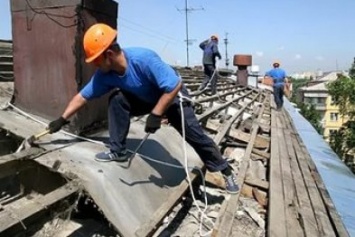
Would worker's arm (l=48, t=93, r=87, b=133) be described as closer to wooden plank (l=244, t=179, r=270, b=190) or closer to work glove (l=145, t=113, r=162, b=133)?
work glove (l=145, t=113, r=162, b=133)

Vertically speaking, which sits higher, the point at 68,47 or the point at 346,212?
the point at 68,47

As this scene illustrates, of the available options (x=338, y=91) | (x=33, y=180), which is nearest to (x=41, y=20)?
(x=33, y=180)

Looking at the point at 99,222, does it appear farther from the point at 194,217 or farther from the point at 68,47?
the point at 68,47

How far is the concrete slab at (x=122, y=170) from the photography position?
99.3 inches

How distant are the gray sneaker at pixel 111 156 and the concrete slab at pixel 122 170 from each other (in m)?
0.05

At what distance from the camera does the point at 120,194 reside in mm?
2688

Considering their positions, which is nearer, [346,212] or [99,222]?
[99,222]

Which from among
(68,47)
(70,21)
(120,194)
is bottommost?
(120,194)

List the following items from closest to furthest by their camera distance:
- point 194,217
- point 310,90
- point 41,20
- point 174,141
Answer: point 194,217, point 41,20, point 174,141, point 310,90

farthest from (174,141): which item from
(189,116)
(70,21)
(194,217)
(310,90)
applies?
(310,90)

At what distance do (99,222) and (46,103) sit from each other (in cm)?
139

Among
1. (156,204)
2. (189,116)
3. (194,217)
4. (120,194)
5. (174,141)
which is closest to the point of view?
(120,194)

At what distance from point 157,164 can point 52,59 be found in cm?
126

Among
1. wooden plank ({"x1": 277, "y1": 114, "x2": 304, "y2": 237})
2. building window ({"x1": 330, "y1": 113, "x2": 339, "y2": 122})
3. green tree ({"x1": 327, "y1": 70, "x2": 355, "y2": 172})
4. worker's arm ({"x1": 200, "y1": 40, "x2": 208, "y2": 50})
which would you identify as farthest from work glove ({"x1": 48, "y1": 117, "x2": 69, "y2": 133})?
building window ({"x1": 330, "y1": 113, "x2": 339, "y2": 122})
